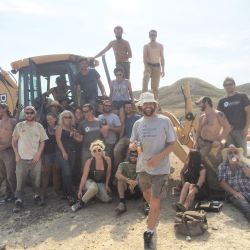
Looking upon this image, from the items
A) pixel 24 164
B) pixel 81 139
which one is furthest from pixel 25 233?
pixel 81 139

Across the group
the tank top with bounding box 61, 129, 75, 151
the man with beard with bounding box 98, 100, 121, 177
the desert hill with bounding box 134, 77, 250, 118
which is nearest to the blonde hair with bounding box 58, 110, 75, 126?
the tank top with bounding box 61, 129, 75, 151

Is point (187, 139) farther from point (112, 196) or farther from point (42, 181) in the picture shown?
point (42, 181)

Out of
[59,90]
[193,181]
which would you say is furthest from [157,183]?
[59,90]

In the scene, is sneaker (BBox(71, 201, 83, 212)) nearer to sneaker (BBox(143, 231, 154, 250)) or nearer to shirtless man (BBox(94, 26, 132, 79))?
sneaker (BBox(143, 231, 154, 250))

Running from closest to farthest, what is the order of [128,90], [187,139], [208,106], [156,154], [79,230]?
[156,154], [79,230], [208,106], [128,90], [187,139]

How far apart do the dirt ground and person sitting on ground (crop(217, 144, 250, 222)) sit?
29 cm

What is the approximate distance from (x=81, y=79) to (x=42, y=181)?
2.35 m

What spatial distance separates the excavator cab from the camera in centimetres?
935

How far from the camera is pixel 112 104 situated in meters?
9.16

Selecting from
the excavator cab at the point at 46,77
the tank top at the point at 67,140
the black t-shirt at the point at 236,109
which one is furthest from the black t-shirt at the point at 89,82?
the black t-shirt at the point at 236,109

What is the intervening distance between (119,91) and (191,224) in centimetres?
376

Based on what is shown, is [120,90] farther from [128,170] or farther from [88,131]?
[128,170]

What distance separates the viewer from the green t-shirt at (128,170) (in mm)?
7859

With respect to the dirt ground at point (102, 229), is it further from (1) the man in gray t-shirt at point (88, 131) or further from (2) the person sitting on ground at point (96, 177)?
(1) the man in gray t-shirt at point (88, 131)
